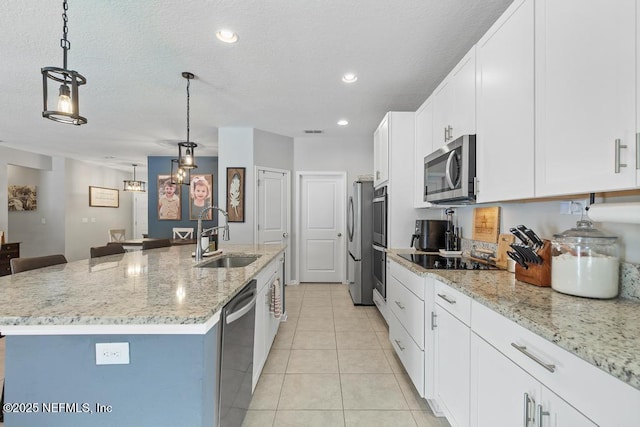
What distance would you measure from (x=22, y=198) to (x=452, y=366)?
862 cm

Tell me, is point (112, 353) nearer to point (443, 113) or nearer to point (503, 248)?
point (503, 248)

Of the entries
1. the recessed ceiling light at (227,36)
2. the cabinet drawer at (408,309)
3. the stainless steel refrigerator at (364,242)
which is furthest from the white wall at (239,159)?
the cabinet drawer at (408,309)

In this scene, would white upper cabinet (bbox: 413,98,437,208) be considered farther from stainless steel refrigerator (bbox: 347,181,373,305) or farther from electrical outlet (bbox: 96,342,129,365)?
electrical outlet (bbox: 96,342,129,365)

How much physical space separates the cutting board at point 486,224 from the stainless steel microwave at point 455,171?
11.5 inches

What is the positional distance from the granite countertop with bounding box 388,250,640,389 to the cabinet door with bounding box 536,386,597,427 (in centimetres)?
17

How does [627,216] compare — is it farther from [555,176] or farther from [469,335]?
[469,335]

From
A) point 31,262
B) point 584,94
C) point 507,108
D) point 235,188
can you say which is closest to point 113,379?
point 31,262

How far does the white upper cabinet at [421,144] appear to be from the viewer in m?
2.42

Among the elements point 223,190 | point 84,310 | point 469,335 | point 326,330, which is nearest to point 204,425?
point 84,310

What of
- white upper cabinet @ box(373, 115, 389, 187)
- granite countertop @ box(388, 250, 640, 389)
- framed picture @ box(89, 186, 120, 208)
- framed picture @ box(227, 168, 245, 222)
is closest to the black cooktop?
granite countertop @ box(388, 250, 640, 389)

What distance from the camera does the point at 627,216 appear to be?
96 cm

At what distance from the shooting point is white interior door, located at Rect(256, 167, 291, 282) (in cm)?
459

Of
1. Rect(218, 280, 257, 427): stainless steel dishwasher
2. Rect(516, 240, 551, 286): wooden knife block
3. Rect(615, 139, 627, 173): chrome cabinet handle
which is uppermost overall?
Rect(615, 139, 627, 173): chrome cabinet handle

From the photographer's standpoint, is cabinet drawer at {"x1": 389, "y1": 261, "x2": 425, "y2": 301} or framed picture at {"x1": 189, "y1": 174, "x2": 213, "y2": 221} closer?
cabinet drawer at {"x1": 389, "y1": 261, "x2": 425, "y2": 301}
